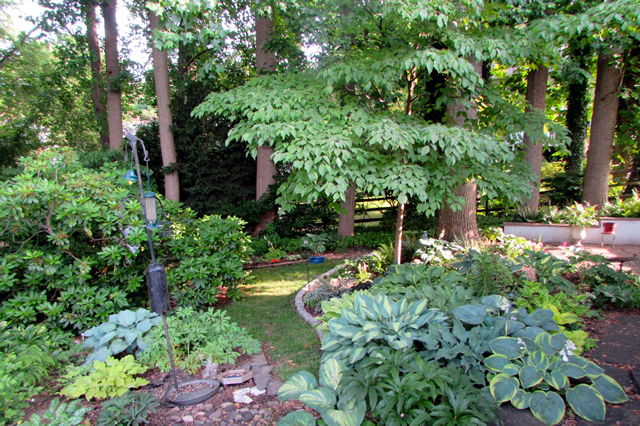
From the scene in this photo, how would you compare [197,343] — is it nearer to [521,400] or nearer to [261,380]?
[261,380]

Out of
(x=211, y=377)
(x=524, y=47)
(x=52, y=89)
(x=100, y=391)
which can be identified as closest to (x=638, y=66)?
(x=524, y=47)

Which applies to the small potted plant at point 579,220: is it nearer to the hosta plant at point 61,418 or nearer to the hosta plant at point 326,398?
the hosta plant at point 326,398

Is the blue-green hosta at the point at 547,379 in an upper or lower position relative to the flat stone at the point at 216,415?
upper

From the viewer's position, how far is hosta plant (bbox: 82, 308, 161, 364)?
123 inches

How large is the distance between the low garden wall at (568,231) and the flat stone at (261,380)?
20.5ft

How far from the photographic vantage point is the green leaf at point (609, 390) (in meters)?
2.15

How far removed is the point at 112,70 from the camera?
31.1 feet

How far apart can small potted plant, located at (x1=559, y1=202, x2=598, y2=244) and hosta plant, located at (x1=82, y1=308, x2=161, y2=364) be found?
7.59m

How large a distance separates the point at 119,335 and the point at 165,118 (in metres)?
6.36

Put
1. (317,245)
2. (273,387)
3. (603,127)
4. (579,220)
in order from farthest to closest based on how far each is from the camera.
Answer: (603,127)
(579,220)
(317,245)
(273,387)

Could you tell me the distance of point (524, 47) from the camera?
3383 mm

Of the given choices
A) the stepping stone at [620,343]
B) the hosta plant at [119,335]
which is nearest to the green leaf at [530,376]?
the stepping stone at [620,343]

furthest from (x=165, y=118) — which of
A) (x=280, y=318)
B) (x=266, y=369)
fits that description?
(x=266, y=369)

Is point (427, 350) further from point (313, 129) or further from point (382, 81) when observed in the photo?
point (382, 81)
